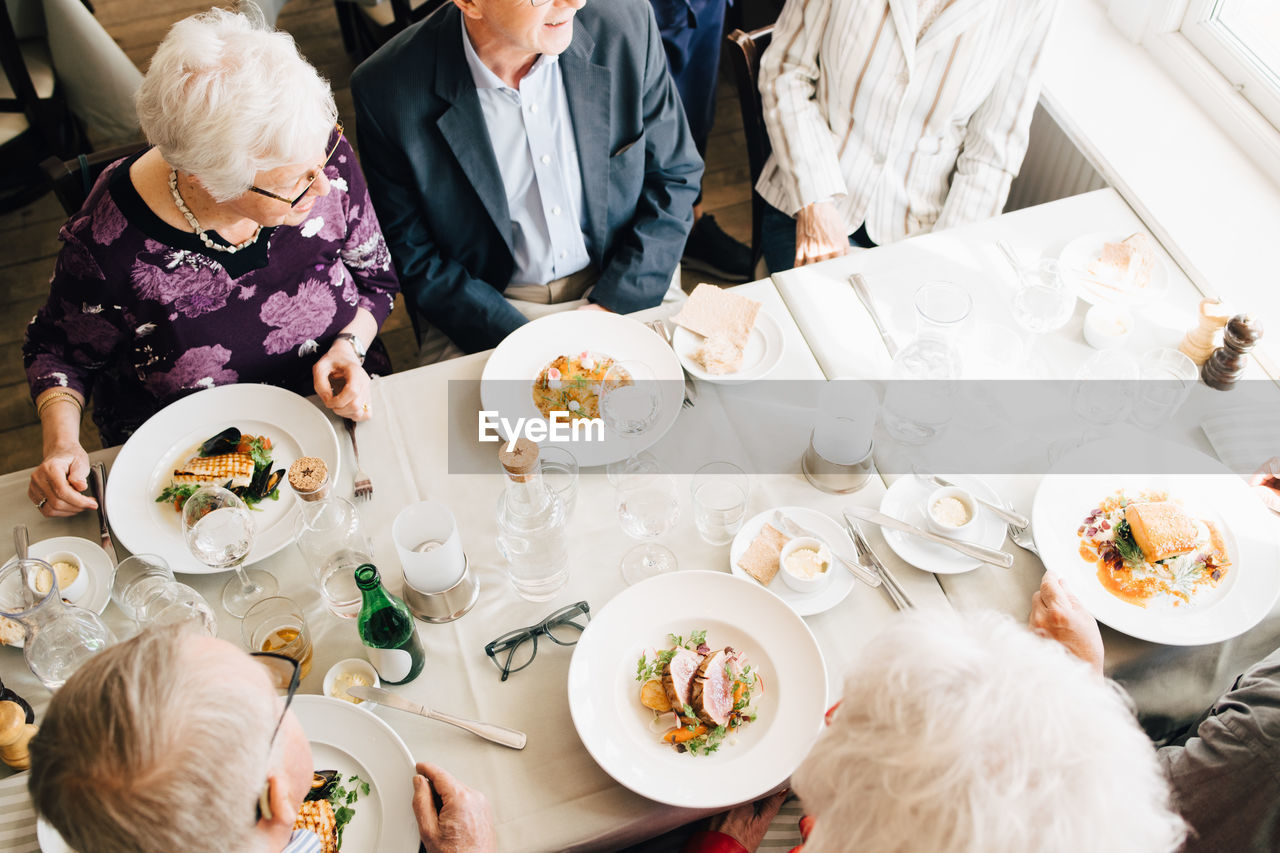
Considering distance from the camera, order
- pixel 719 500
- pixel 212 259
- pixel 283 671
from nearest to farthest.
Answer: pixel 283 671, pixel 719 500, pixel 212 259

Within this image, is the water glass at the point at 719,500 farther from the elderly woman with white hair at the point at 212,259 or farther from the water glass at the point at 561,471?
the elderly woman with white hair at the point at 212,259

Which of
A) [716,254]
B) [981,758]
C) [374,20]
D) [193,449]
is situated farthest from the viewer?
[374,20]

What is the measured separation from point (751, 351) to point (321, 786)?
110 cm

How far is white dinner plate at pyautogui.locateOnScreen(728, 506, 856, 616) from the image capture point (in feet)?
4.96

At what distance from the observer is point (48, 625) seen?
143 cm

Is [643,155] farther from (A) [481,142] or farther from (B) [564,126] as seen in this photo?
(A) [481,142]

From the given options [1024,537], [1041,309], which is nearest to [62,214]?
[1041,309]

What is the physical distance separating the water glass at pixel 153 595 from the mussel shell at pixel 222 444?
249mm

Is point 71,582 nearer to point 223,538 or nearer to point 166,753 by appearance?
point 223,538

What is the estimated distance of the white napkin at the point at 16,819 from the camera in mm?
1300

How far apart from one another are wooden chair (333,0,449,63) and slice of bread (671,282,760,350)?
1.67m

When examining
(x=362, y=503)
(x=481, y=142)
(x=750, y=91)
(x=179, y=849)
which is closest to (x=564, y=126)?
(x=481, y=142)

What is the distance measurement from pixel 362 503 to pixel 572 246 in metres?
0.97

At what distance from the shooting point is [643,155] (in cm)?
227
